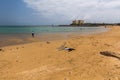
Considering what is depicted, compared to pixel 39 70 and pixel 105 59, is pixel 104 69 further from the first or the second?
pixel 39 70

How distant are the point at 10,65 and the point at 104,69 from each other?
4026mm

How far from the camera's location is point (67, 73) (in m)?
6.40

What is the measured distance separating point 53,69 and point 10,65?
2.24 meters

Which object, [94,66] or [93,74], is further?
[94,66]

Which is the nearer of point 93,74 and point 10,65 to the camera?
point 93,74

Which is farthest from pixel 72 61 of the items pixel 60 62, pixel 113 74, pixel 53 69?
pixel 113 74

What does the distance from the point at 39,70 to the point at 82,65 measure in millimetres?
1634

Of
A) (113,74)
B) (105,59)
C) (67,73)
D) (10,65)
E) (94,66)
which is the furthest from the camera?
(10,65)

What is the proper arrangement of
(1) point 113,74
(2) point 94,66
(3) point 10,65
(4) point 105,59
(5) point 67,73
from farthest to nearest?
(3) point 10,65
(4) point 105,59
(2) point 94,66
(5) point 67,73
(1) point 113,74

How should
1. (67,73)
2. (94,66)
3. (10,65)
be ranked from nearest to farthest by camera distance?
(67,73) < (94,66) < (10,65)

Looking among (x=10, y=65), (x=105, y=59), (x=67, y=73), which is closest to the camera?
(x=67, y=73)

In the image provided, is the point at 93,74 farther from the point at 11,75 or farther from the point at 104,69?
the point at 11,75

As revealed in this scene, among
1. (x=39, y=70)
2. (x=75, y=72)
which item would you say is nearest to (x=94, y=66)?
(x=75, y=72)

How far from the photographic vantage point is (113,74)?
6012mm
